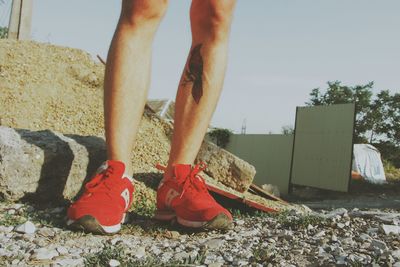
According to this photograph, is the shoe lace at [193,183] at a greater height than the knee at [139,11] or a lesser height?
lesser

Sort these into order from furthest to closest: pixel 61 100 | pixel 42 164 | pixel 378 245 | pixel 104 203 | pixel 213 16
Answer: pixel 61 100, pixel 42 164, pixel 213 16, pixel 104 203, pixel 378 245

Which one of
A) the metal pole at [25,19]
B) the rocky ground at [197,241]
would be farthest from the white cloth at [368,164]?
the rocky ground at [197,241]

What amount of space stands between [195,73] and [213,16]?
301 mm

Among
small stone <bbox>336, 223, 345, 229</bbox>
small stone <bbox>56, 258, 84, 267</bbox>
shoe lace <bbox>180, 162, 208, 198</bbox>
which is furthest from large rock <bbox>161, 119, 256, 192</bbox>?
small stone <bbox>56, 258, 84, 267</bbox>

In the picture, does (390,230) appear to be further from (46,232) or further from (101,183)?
(46,232)

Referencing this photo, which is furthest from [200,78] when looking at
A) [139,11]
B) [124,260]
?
[124,260]

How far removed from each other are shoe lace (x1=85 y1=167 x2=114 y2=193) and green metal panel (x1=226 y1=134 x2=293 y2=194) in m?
10.5

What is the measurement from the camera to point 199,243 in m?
1.66

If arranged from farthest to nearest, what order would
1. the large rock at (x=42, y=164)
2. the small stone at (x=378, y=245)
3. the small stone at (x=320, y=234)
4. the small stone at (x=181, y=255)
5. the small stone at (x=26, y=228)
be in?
the large rock at (x=42, y=164)
the small stone at (x=320, y=234)
the small stone at (x=26, y=228)
the small stone at (x=378, y=245)
the small stone at (x=181, y=255)

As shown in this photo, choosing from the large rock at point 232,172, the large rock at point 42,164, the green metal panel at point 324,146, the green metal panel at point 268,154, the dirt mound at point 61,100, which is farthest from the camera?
the green metal panel at point 268,154

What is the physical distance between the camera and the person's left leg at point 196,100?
194cm

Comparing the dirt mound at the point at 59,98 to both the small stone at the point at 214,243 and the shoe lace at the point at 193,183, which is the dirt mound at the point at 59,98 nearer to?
the shoe lace at the point at 193,183

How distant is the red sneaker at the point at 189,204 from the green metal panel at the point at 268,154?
1032 cm

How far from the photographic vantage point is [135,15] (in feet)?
6.20
